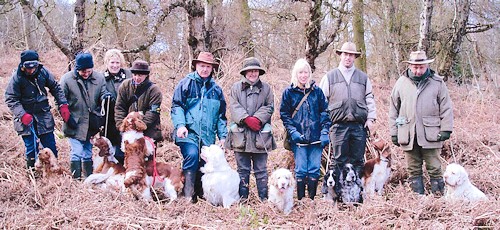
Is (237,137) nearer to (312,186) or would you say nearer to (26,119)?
(312,186)

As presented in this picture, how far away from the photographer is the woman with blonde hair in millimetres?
6570

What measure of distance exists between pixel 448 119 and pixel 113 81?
4.78 meters

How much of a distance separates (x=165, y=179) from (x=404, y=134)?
11.1 ft

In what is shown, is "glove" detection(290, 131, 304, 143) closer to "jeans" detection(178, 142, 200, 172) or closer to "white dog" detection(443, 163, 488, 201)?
"jeans" detection(178, 142, 200, 172)

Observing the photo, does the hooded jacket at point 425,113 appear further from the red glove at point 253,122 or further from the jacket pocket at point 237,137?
the jacket pocket at point 237,137

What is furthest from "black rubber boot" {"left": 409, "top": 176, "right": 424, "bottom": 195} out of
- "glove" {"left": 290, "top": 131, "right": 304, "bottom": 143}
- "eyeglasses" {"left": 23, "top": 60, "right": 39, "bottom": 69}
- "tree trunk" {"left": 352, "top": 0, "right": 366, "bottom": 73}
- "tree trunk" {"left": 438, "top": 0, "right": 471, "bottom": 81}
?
"tree trunk" {"left": 352, "top": 0, "right": 366, "bottom": 73}

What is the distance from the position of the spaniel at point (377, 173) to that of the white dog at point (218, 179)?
75.5 inches

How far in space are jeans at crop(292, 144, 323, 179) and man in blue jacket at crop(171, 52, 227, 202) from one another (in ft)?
3.40

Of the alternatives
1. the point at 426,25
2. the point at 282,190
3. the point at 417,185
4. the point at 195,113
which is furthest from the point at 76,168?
the point at 426,25

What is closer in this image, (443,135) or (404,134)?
(443,135)

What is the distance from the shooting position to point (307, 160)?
6.20 m

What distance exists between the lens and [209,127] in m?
6.08

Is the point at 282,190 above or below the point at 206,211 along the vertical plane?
above

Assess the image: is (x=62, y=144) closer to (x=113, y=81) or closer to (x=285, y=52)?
(x=113, y=81)
